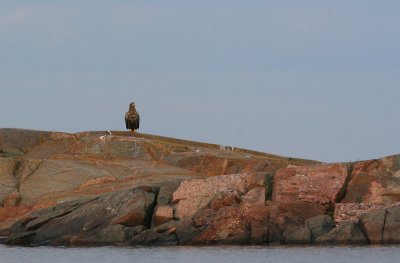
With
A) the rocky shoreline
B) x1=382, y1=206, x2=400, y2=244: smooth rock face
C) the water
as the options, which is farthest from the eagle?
x1=382, y1=206, x2=400, y2=244: smooth rock face

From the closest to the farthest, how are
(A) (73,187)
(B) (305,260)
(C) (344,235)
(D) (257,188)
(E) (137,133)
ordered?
1. (B) (305,260)
2. (C) (344,235)
3. (D) (257,188)
4. (A) (73,187)
5. (E) (137,133)

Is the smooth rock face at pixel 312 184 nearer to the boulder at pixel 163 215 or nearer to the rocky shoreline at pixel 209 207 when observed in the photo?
the rocky shoreline at pixel 209 207

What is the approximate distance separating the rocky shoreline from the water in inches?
49.0

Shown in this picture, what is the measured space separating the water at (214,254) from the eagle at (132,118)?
2010cm

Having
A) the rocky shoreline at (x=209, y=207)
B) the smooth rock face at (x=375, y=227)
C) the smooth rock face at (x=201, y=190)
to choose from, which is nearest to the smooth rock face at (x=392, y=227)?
the rocky shoreline at (x=209, y=207)

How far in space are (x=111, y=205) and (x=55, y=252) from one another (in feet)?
12.3

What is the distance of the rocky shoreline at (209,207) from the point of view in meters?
52.5

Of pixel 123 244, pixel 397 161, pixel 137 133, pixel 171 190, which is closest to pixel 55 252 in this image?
pixel 123 244

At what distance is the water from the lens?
47.6 meters

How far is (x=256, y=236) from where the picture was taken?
5275 centimetres

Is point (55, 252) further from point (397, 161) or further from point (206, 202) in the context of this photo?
point (397, 161)

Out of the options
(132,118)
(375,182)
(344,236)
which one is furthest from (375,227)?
(132,118)

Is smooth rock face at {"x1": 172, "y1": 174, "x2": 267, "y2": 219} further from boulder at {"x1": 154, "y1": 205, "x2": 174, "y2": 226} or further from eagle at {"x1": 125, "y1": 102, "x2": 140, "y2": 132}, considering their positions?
eagle at {"x1": 125, "y1": 102, "x2": 140, "y2": 132}

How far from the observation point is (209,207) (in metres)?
54.2
